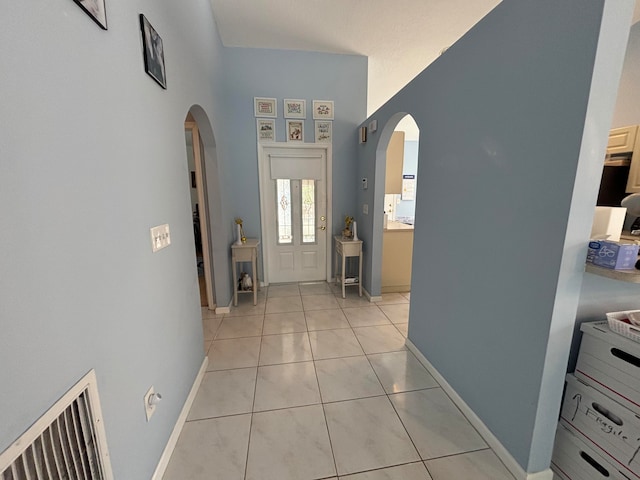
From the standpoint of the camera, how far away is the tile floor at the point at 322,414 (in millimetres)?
1355

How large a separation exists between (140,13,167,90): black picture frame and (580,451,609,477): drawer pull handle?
108 inches

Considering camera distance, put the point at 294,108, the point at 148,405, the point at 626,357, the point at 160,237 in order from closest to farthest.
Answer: the point at 626,357 < the point at 148,405 < the point at 160,237 < the point at 294,108

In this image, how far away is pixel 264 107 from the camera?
342 cm

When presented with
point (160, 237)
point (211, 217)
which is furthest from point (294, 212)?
point (160, 237)

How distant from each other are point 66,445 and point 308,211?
329 cm

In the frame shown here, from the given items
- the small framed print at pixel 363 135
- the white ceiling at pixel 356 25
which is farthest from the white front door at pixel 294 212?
the white ceiling at pixel 356 25

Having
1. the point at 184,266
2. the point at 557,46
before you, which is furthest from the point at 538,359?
the point at 184,266

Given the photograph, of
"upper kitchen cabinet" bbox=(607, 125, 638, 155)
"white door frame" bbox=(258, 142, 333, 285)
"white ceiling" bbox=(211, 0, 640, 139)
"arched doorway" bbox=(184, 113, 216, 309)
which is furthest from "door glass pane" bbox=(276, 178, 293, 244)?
"upper kitchen cabinet" bbox=(607, 125, 638, 155)

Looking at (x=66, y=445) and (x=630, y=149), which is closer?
(x=66, y=445)

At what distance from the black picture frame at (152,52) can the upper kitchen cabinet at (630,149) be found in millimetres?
3700

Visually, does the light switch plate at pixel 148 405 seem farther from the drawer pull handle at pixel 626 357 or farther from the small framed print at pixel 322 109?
the small framed print at pixel 322 109

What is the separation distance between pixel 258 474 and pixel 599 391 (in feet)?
5.41

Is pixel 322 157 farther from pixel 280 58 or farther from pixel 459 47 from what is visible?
pixel 459 47

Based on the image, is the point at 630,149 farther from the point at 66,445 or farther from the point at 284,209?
the point at 66,445
